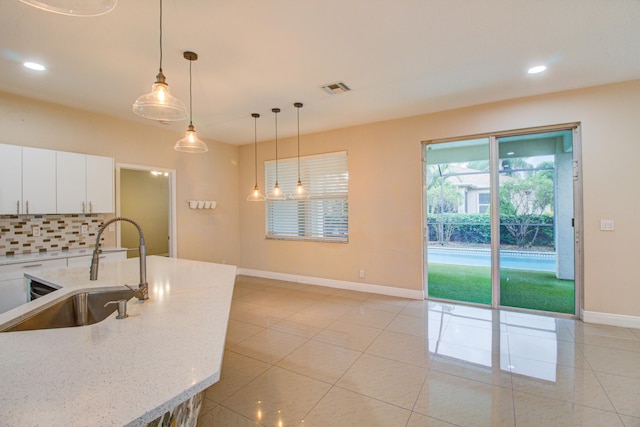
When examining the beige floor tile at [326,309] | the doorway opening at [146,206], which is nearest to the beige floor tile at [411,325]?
the beige floor tile at [326,309]

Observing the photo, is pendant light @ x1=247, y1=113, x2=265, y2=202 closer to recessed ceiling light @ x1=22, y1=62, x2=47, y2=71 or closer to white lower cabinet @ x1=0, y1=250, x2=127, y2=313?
white lower cabinet @ x1=0, y1=250, x2=127, y2=313

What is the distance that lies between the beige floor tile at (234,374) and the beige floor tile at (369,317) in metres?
1.39

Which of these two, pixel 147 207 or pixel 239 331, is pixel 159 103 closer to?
pixel 239 331

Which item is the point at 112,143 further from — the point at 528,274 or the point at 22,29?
the point at 528,274

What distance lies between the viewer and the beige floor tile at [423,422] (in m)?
1.88

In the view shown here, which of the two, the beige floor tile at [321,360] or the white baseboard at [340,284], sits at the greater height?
the white baseboard at [340,284]

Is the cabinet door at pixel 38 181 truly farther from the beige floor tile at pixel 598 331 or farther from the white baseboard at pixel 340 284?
the beige floor tile at pixel 598 331

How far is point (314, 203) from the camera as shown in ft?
17.9

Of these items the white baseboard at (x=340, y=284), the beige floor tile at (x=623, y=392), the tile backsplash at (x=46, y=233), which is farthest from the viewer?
the white baseboard at (x=340, y=284)

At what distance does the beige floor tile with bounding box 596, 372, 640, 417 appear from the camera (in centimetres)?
201

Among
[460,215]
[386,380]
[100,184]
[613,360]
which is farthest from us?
[460,215]

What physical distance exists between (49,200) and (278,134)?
3.47 m

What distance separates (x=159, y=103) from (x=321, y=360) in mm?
2496

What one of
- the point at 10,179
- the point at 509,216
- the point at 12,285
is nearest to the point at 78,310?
the point at 12,285
